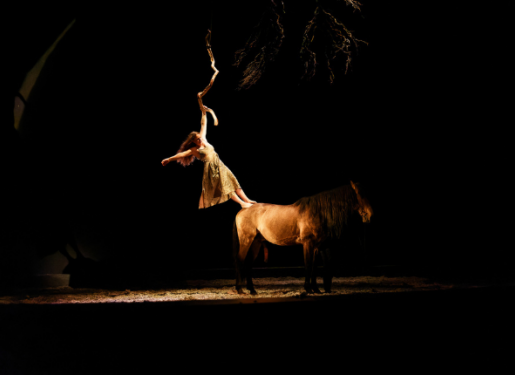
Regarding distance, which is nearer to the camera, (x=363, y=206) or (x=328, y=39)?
(x=363, y=206)

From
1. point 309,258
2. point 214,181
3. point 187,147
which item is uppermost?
point 187,147

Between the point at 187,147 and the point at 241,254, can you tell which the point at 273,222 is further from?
the point at 187,147

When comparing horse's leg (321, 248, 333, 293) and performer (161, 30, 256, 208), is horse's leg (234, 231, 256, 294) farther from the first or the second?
horse's leg (321, 248, 333, 293)

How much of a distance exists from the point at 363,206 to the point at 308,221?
54cm

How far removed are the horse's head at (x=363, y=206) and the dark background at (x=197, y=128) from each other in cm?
173

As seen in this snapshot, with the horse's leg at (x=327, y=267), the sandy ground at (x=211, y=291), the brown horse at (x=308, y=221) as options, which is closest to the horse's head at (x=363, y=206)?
the brown horse at (x=308, y=221)

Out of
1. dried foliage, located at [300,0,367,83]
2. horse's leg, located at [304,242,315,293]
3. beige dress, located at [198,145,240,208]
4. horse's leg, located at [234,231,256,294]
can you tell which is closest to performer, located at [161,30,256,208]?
beige dress, located at [198,145,240,208]

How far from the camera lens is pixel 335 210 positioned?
13.1 feet

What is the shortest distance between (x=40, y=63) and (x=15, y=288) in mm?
2801

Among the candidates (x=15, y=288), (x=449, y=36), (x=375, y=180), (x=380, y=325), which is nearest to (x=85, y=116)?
(x=15, y=288)

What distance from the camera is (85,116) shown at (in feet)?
18.3

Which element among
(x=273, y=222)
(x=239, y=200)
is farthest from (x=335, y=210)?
(x=239, y=200)

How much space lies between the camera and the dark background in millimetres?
5402

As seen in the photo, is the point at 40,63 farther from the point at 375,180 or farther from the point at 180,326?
the point at 375,180
